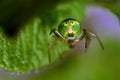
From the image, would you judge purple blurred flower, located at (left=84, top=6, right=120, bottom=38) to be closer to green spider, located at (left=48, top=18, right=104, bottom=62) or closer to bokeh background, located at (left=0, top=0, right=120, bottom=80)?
bokeh background, located at (left=0, top=0, right=120, bottom=80)

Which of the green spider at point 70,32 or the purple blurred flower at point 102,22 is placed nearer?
the green spider at point 70,32

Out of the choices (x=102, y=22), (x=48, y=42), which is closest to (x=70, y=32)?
(x=48, y=42)

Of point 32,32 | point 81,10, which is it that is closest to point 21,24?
point 32,32

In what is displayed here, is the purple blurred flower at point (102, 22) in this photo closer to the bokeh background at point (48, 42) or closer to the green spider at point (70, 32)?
the bokeh background at point (48, 42)

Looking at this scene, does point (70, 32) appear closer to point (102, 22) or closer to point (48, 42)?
point (48, 42)

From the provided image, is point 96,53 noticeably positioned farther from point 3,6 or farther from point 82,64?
point 3,6

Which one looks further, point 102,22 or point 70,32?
point 102,22

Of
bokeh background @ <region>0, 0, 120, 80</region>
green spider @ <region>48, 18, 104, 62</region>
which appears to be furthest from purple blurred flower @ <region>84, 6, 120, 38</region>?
green spider @ <region>48, 18, 104, 62</region>

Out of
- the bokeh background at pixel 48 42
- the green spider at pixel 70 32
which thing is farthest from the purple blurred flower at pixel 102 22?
the green spider at pixel 70 32
